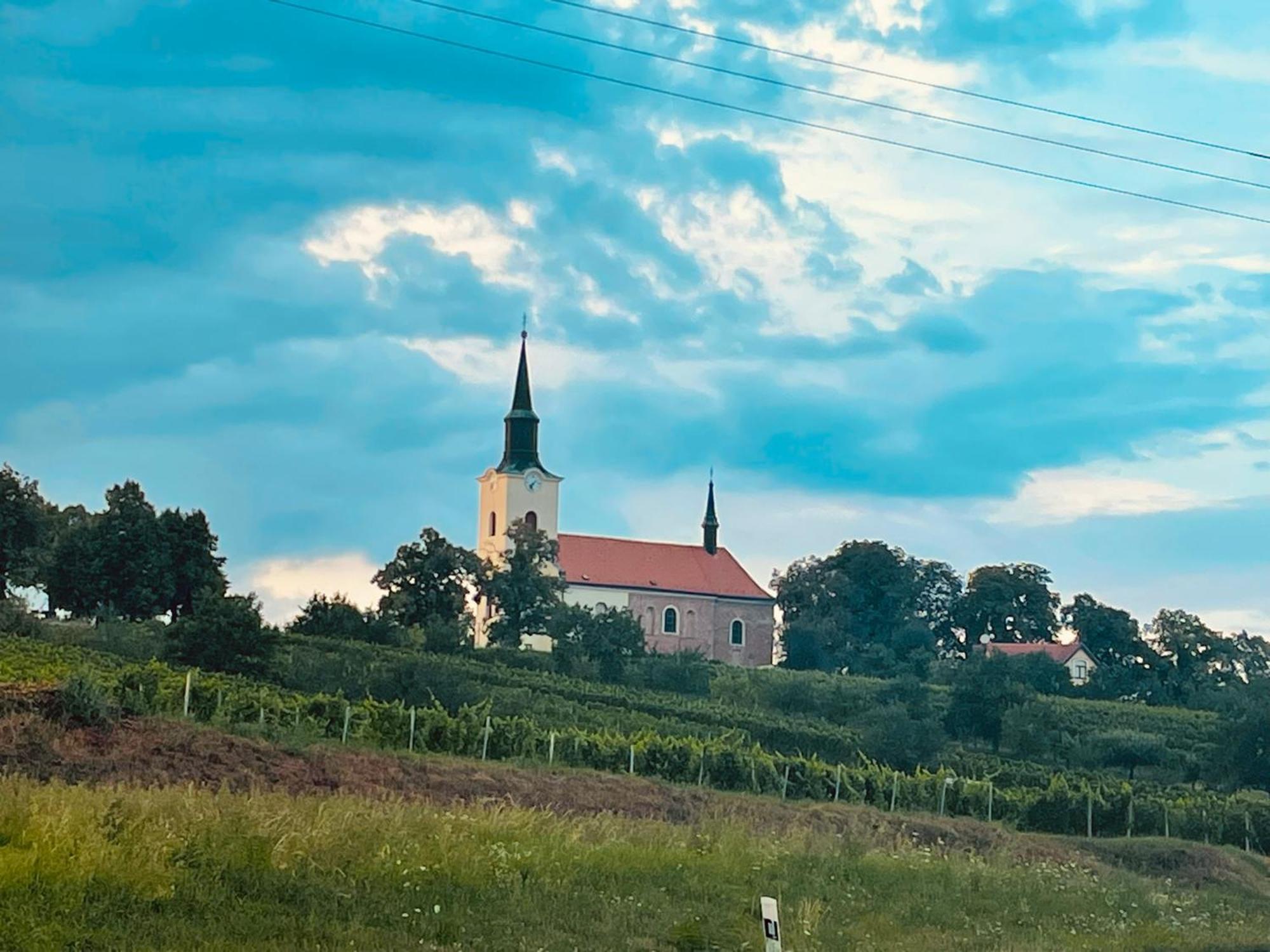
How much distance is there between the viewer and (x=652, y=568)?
122m

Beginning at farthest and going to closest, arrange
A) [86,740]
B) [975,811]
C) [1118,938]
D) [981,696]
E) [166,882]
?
[981,696] < [975,811] < [86,740] < [1118,938] < [166,882]

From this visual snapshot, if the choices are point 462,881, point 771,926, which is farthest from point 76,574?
point 771,926

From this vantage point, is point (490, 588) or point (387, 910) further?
point (490, 588)

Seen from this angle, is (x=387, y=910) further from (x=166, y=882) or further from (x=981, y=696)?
(x=981, y=696)

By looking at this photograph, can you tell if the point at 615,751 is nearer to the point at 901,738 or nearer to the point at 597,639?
the point at 901,738

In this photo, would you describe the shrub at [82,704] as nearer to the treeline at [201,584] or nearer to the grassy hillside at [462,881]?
the grassy hillside at [462,881]

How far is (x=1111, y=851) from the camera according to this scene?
133 ft

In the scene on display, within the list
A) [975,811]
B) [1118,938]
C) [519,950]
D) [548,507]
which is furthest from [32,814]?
[548,507]

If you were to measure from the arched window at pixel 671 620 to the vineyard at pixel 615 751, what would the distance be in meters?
66.4

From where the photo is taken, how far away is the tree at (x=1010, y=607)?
123938 mm

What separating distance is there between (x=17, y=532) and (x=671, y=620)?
165 ft

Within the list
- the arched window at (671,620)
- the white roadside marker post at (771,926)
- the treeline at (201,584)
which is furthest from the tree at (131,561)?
the white roadside marker post at (771,926)

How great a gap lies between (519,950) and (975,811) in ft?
119

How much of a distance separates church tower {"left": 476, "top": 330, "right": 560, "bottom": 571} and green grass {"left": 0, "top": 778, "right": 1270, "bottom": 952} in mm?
94413
